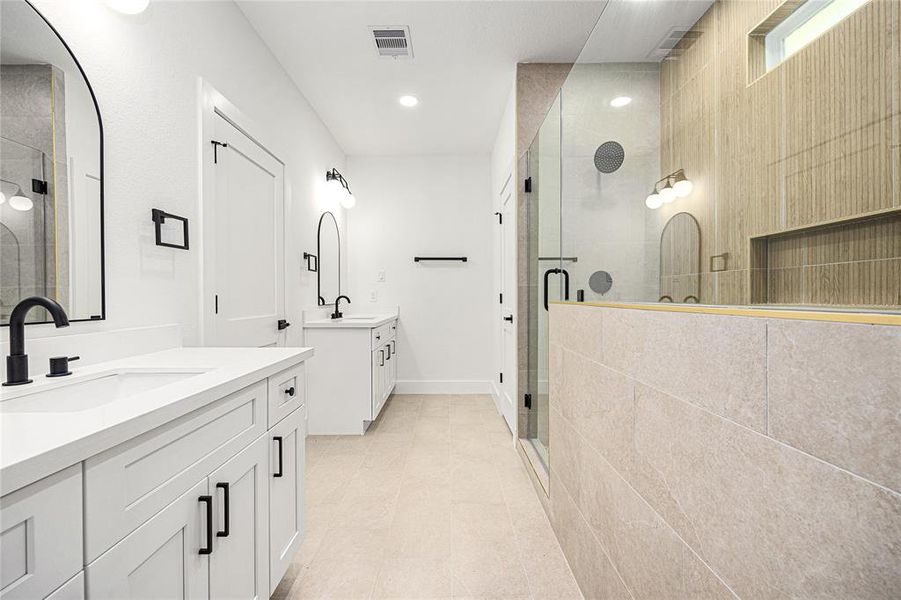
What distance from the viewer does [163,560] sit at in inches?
32.5

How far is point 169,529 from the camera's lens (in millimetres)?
841

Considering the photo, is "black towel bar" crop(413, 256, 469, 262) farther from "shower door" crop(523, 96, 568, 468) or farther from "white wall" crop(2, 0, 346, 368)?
"white wall" crop(2, 0, 346, 368)

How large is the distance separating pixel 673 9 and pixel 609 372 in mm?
964

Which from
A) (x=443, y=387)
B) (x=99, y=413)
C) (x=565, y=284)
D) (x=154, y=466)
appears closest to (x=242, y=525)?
(x=154, y=466)

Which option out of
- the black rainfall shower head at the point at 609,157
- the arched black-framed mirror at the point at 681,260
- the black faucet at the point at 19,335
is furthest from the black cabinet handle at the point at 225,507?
the black rainfall shower head at the point at 609,157

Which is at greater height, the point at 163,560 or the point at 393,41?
the point at 393,41

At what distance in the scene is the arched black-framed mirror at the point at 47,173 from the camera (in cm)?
102

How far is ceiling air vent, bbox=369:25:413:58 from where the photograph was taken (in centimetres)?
245

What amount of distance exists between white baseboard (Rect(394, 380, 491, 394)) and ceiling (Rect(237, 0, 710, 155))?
2.62 m

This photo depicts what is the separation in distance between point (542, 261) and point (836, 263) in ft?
6.34

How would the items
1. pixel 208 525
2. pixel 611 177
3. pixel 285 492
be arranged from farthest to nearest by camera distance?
pixel 285 492 → pixel 611 177 → pixel 208 525

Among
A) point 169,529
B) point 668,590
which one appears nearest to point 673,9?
point 668,590

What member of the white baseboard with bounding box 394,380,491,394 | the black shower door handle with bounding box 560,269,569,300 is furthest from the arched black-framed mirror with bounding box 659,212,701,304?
the white baseboard with bounding box 394,380,491,394

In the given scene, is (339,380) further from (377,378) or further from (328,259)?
(328,259)
